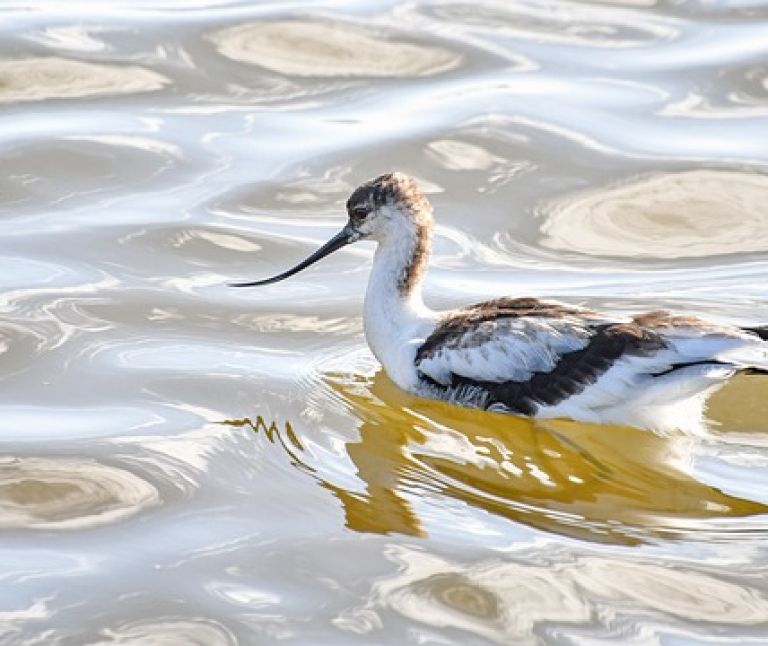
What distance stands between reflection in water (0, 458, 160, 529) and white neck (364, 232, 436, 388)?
1.75m

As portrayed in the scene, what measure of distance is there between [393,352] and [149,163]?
3.33 meters

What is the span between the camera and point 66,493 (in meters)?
8.56

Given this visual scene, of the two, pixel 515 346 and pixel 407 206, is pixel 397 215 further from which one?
pixel 515 346

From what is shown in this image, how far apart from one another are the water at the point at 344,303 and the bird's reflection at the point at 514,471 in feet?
0.07

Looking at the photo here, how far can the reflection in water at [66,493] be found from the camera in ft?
27.3

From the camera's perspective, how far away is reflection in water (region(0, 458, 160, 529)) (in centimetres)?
831

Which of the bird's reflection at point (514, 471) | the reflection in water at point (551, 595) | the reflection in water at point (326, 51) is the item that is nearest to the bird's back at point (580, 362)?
the bird's reflection at point (514, 471)

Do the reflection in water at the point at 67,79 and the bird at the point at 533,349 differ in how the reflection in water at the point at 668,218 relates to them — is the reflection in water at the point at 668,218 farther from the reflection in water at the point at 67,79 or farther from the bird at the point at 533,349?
the reflection in water at the point at 67,79

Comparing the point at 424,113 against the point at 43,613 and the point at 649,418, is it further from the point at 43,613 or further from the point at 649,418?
the point at 43,613

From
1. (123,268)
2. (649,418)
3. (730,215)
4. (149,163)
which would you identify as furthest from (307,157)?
(649,418)

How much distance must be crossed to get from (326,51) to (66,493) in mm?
6506

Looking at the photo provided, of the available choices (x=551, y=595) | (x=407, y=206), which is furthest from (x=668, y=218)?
(x=551, y=595)

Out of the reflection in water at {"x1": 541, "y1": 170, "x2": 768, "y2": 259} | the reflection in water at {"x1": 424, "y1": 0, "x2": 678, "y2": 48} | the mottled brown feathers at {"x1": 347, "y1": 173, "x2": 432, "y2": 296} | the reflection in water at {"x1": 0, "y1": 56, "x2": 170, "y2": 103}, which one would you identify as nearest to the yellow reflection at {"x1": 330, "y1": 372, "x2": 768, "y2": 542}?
the mottled brown feathers at {"x1": 347, "y1": 173, "x2": 432, "y2": 296}

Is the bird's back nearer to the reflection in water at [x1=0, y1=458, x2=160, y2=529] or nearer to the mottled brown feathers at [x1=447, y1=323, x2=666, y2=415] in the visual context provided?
the mottled brown feathers at [x1=447, y1=323, x2=666, y2=415]
